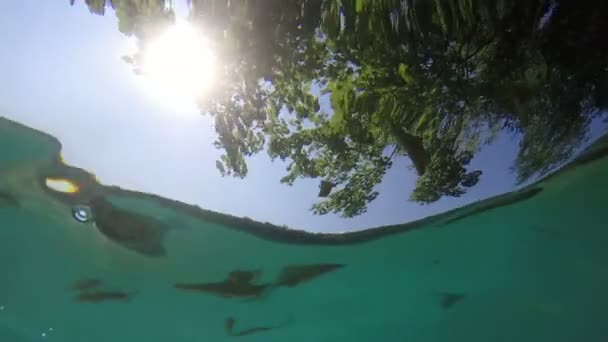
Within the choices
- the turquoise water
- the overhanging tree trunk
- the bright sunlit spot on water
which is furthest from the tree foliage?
the turquoise water

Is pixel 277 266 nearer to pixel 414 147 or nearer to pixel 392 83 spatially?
pixel 414 147

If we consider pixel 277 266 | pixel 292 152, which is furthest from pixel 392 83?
pixel 277 266

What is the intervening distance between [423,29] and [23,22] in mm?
4152

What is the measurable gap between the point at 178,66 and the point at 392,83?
2.36 metres

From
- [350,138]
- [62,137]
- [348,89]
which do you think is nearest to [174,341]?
[62,137]

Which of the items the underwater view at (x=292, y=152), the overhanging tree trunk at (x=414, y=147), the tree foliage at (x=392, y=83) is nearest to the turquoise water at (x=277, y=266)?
the underwater view at (x=292, y=152)

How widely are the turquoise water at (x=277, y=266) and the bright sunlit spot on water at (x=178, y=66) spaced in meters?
1.45

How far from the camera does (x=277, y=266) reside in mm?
6578

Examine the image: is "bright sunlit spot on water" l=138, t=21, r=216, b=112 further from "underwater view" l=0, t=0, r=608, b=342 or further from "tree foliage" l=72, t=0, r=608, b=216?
"tree foliage" l=72, t=0, r=608, b=216

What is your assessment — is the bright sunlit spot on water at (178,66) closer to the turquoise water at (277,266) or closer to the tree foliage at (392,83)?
the tree foliage at (392,83)

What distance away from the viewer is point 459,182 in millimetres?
5570

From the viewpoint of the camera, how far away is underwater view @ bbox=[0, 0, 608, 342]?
4.29m

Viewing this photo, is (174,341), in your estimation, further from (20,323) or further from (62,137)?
(62,137)

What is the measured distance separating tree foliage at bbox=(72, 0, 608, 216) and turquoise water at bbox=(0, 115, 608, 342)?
37.7 inches
